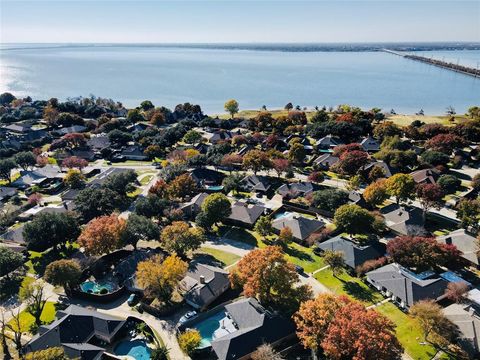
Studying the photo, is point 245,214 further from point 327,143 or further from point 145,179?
point 327,143

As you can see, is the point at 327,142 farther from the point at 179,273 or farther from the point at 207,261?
the point at 179,273

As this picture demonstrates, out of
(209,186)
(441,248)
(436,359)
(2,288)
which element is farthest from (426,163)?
(2,288)

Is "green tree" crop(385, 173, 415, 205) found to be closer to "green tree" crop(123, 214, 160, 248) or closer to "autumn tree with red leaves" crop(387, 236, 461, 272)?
"autumn tree with red leaves" crop(387, 236, 461, 272)

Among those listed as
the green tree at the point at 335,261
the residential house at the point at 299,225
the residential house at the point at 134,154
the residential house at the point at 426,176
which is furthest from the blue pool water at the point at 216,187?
the residential house at the point at 426,176

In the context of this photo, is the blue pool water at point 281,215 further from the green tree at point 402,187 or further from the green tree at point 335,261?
the green tree at point 402,187

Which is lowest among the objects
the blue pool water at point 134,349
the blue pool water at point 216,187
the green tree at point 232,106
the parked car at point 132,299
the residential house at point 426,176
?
the blue pool water at point 134,349

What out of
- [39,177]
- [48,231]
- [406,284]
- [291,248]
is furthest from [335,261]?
[39,177]
